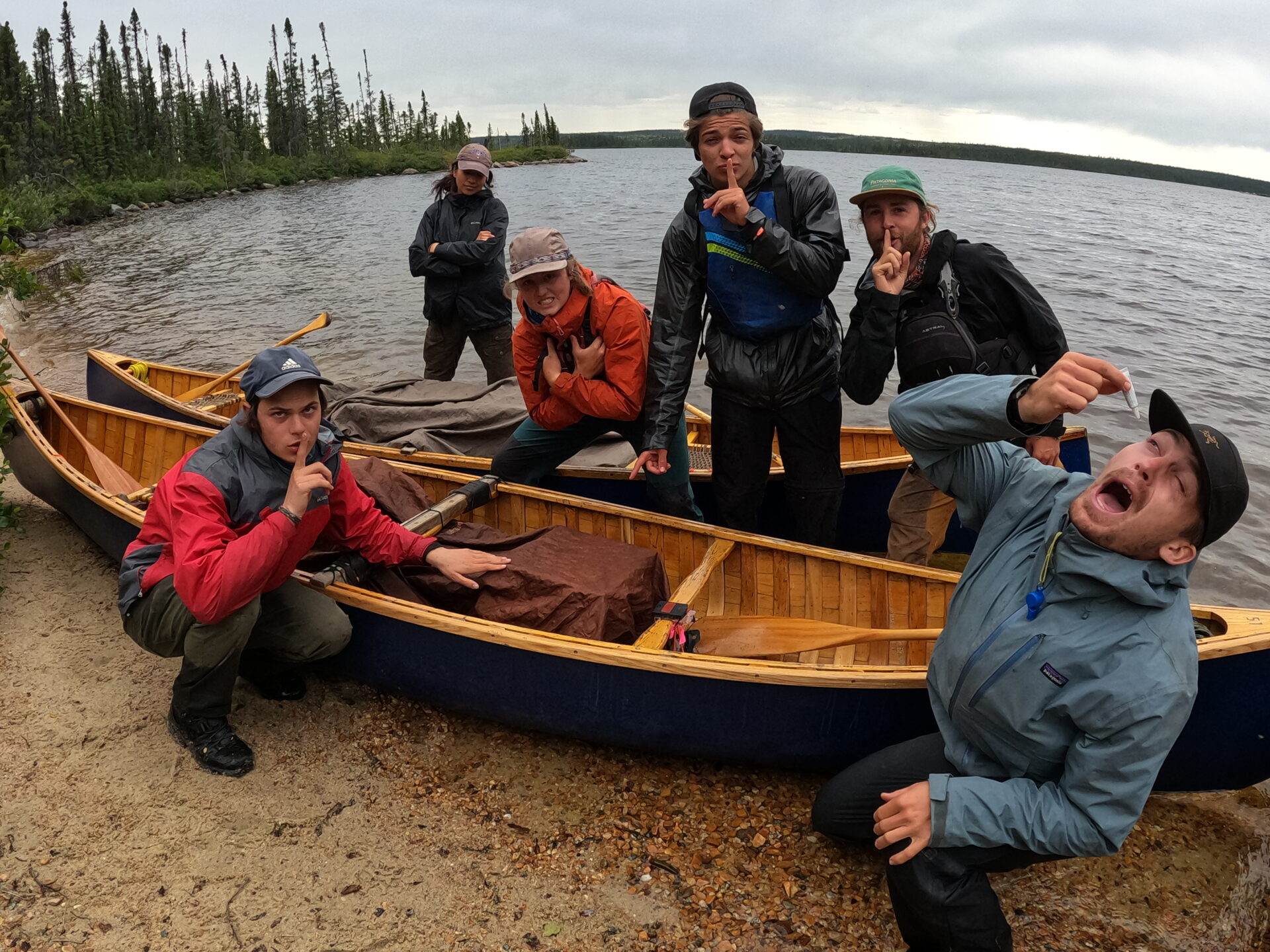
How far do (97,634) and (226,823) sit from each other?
1.81 m

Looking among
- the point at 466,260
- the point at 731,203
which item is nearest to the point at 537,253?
the point at 731,203

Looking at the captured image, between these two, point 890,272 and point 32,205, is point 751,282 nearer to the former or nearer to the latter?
point 890,272

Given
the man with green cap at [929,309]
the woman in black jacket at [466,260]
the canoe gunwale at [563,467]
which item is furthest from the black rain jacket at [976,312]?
the woman in black jacket at [466,260]

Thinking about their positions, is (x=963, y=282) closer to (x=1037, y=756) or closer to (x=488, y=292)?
(x=1037, y=756)

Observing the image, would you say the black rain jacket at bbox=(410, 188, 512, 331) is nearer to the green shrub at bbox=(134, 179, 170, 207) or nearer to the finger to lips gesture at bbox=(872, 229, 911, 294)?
the finger to lips gesture at bbox=(872, 229, 911, 294)

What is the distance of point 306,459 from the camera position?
327cm

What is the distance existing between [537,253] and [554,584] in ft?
4.81

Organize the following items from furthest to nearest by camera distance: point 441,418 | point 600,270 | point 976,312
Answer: point 600,270
point 441,418
point 976,312

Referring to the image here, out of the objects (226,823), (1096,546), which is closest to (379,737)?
(226,823)

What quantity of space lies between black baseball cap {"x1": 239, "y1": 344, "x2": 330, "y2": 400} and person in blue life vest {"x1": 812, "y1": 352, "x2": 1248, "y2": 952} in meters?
2.11

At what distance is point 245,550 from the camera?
295cm

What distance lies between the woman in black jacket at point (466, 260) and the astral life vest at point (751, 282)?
10.5 feet

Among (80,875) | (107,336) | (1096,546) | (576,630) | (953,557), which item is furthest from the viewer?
(107,336)

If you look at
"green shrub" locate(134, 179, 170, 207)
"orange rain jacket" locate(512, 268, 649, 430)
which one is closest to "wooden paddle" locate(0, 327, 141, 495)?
"orange rain jacket" locate(512, 268, 649, 430)
